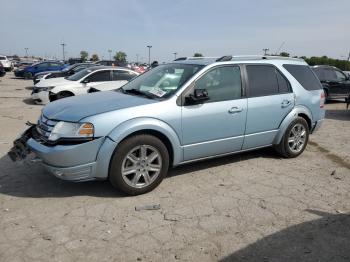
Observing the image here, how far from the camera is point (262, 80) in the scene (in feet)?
18.2

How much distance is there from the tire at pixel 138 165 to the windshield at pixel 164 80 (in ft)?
2.48

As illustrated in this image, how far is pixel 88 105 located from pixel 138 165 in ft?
3.31

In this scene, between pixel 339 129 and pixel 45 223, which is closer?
pixel 45 223

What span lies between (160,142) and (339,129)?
647 centimetres

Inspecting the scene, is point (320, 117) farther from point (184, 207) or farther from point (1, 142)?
point (1, 142)

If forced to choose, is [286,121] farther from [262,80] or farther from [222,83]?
[222,83]

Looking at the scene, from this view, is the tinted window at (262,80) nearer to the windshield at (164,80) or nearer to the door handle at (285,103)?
the door handle at (285,103)

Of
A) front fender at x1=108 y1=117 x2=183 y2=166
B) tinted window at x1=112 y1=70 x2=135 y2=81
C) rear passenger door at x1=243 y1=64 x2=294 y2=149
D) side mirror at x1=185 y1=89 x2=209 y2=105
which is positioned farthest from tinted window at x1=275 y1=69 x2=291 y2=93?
tinted window at x1=112 y1=70 x2=135 y2=81

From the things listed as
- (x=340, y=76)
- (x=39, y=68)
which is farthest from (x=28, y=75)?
(x=340, y=76)

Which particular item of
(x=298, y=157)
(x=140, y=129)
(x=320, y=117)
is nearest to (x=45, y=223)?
(x=140, y=129)

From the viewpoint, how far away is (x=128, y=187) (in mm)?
4258

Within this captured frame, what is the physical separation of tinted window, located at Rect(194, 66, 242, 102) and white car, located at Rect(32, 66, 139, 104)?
21.3 ft

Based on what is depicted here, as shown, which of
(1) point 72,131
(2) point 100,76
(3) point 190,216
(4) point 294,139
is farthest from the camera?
(2) point 100,76

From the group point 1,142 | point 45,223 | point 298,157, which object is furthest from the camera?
point 1,142
